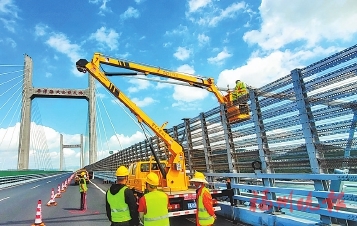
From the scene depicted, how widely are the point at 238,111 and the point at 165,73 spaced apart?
18.7 ft

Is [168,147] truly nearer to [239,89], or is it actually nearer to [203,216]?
[239,89]

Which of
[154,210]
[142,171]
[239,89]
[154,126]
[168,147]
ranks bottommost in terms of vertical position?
[154,210]

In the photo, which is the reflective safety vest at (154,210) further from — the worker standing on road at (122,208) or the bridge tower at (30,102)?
the bridge tower at (30,102)

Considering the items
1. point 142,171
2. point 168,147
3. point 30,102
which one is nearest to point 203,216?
point 168,147

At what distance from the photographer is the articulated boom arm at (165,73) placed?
42.2ft

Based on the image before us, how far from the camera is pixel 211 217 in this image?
4977 mm

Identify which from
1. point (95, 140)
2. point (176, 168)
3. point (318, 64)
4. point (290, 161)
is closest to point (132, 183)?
point (176, 168)

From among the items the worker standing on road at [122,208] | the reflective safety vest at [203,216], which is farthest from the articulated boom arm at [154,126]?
the worker standing on road at [122,208]

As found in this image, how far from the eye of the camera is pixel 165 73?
529 inches

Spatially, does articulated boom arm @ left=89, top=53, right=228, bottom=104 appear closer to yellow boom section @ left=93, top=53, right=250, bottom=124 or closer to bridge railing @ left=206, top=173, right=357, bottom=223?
yellow boom section @ left=93, top=53, right=250, bottom=124

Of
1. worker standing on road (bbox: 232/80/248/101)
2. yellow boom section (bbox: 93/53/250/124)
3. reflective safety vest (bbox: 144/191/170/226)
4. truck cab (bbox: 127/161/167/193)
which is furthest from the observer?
yellow boom section (bbox: 93/53/250/124)

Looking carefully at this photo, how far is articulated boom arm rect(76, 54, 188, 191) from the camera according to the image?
10.1m

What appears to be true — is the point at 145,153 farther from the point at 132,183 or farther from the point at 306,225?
the point at 306,225

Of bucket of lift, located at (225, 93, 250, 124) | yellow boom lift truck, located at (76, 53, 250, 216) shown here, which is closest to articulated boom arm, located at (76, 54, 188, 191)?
yellow boom lift truck, located at (76, 53, 250, 216)
